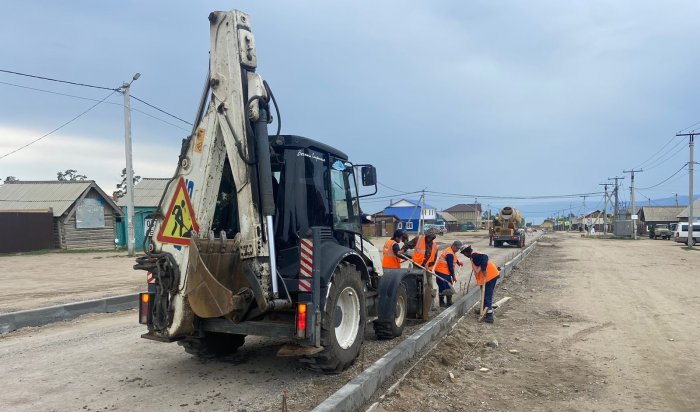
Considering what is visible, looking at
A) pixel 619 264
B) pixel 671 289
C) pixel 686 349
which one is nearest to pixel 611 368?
pixel 686 349

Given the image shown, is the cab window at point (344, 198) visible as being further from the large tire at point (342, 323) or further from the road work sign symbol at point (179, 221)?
the road work sign symbol at point (179, 221)

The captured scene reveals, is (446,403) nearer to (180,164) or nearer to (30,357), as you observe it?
(180,164)

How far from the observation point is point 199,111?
5.32m

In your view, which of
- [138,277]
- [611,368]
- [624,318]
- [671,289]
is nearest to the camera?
[611,368]

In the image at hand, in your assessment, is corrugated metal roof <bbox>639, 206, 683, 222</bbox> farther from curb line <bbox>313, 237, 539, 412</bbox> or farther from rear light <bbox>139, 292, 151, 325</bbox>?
rear light <bbox>139, 292, 151, 325</bbox>

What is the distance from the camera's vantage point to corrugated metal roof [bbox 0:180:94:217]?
27.4 meters

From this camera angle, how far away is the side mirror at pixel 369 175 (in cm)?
658

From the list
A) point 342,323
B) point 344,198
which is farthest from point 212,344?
point 344,198

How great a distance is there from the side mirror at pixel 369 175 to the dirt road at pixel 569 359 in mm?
2363

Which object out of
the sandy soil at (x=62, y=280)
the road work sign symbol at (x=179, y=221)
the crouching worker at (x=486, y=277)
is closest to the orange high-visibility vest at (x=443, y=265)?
the crouching worker at (x=486, y=277)

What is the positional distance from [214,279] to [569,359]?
472cm

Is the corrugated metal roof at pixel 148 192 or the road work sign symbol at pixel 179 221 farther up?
the corrugated metal roof at pixel 148 192

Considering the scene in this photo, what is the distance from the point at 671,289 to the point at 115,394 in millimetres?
13540

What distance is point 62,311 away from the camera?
902cm
